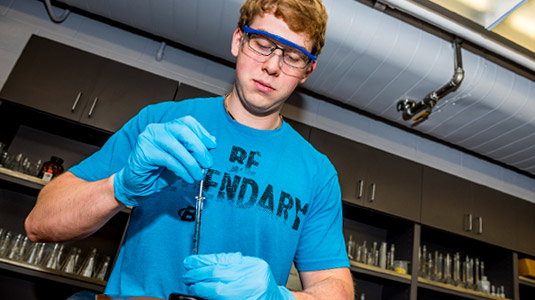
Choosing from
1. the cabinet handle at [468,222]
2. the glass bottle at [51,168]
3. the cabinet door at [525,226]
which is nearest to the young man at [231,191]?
the glass bottle at [51,168]

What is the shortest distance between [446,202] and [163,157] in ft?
8.44

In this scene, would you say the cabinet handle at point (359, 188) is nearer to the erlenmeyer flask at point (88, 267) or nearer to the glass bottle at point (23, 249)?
the erlenmeyer flask at point (88, 267)

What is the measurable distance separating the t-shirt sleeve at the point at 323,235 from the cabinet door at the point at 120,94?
4.99 feet

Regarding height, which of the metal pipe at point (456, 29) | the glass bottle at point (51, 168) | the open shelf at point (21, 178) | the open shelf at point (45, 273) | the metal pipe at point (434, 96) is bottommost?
the open shelf at point (45, 273)

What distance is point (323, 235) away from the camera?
1.00 m

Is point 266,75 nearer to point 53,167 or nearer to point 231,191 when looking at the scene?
point 231,191

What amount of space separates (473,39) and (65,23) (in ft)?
8.61

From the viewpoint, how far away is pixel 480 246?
291 centimetres

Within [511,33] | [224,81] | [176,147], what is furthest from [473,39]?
[176,147]

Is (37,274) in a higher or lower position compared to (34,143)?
lower

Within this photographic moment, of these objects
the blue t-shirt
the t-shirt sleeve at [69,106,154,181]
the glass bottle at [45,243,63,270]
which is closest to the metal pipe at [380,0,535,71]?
the blue t-shirt

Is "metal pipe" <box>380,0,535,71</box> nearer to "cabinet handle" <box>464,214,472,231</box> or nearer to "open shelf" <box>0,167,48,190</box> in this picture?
"cabinet handle" <box>464,214,472,231</box>

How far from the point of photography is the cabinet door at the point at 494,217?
9.15 feet

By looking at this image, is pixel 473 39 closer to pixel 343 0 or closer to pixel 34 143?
pixel 343 0
